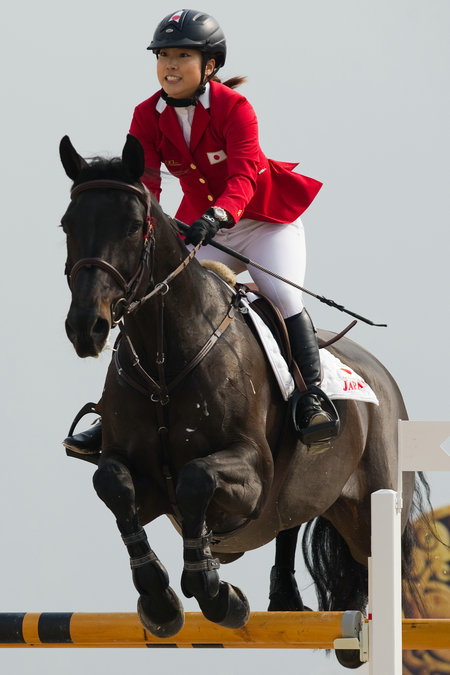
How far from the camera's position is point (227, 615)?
404 cm

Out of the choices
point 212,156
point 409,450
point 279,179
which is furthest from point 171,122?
point 409,450

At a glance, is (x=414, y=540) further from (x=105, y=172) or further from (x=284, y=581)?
(x=105, y=172)

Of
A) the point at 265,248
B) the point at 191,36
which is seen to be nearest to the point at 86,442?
the point at 265,248

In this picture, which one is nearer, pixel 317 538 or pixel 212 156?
pixel 212 156

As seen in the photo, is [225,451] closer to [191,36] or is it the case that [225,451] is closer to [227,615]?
[227,615]

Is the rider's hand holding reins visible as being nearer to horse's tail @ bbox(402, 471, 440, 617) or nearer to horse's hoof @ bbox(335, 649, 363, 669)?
horse's hoof @ bbox(335, 649, 363, 669)

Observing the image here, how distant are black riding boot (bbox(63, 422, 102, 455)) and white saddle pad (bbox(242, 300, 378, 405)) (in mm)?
748

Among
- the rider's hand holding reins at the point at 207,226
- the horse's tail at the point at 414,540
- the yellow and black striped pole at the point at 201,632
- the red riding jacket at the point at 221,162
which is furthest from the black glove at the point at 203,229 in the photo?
the horse's tail at the point at 414,540

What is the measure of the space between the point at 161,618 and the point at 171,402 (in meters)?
0.71

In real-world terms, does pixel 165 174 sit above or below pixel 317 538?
above

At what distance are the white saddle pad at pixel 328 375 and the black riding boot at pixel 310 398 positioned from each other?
0.24 ft

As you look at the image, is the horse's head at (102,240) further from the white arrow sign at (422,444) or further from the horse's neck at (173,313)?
the white arrow sign at (422,444)

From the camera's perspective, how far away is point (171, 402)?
4168 millimetres

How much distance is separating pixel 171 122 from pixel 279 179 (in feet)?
1.96
